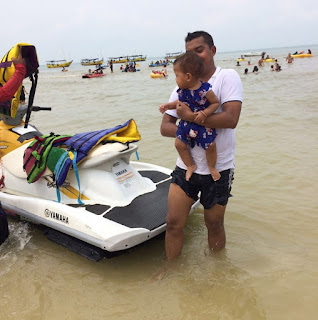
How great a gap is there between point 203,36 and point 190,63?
0.99 ft

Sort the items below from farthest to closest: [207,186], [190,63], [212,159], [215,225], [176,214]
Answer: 1. [215,225]
2. [176,214]
3. [207,186]
4. [212,159]
5. [190,63]

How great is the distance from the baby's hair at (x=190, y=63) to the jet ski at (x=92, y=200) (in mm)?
1257

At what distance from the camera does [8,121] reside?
12.7 feet

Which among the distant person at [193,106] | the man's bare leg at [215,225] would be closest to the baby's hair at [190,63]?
the distant person at [193,106]

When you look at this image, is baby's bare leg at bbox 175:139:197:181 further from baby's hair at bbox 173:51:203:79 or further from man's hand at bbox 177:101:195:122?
baby's hair at bbox 173:51:203:79

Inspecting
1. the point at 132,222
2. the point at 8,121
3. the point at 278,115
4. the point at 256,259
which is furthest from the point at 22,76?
the point at 278,115

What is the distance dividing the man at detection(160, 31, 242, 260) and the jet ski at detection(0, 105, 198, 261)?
389 mm

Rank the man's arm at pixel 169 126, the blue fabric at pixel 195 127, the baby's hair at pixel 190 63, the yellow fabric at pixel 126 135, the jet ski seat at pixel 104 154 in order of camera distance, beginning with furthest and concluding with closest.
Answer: the yellow fabric at pixel 126 135
the jet ski seat at pixel 104 154
the man's arm at pixel 169 126
the blue fabric at pixel 195 127
the baby's hair at pixel 190 63

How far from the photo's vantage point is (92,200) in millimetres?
3229

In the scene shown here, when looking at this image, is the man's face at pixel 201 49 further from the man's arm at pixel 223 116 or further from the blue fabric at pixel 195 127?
the man's arm at pixel 223 116

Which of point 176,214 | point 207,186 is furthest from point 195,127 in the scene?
point 176,214

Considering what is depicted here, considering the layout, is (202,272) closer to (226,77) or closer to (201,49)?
(226,77)

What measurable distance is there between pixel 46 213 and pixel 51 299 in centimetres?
85

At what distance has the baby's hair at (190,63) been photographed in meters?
2.08
